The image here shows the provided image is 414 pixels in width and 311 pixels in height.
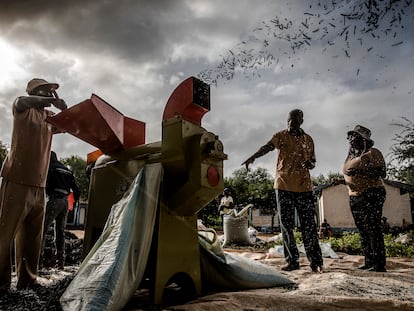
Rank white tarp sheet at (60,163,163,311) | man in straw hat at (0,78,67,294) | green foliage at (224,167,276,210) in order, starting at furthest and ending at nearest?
green foliage at (224,167,276,210)
man in straw hat at (0,78,67,294)
white tarp sheet at (60,163,163,311)

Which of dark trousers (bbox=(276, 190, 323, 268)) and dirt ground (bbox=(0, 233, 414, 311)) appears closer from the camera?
dirt ground (bbox=(0, 233, 414, 311))

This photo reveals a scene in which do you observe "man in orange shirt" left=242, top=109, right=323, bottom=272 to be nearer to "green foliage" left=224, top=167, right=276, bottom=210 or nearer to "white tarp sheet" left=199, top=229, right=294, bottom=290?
"white tarp sheet" left=199, top=229, right=294, bottom=290

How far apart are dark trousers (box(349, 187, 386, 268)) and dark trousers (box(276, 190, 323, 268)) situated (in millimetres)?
910

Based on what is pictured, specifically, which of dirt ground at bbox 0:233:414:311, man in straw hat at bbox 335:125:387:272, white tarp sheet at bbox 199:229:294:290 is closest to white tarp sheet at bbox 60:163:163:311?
dirt ground at bbox 0:233:414:311

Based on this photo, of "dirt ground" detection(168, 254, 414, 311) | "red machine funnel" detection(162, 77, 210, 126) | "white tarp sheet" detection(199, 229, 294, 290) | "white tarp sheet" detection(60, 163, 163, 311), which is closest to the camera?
"white tarp sheet" detection(60, 163, 163, 311)

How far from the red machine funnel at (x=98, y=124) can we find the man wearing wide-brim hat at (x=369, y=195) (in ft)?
10.1

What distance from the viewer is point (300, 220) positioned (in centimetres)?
391

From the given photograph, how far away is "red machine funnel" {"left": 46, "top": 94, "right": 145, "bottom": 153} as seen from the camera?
259 cm

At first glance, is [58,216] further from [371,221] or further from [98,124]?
[371,221]

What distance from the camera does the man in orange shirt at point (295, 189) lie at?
3.83 meters

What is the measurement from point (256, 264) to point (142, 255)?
1.24 metres

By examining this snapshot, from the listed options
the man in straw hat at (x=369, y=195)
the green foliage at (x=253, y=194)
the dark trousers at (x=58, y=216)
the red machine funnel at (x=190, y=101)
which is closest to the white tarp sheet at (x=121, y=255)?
the red machine funnel at (x=190, y=101)

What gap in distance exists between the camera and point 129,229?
6.81 feet

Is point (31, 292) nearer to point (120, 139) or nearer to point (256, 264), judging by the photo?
point (120, 139)
